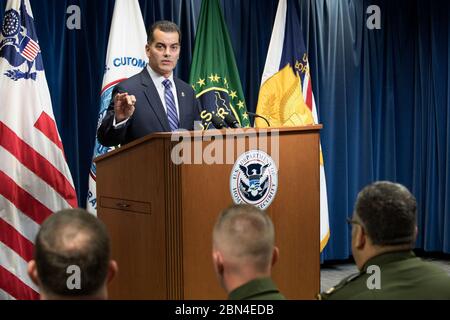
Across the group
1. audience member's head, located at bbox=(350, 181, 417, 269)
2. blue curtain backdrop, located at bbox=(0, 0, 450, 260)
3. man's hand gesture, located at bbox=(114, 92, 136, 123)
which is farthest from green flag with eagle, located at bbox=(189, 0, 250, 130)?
audience member's head, located at bbox=(350, 181, 417, 269)

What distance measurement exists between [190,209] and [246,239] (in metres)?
0.95

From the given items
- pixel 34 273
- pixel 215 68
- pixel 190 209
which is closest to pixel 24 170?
pixel 215 68

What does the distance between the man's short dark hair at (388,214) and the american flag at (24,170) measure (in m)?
3.07

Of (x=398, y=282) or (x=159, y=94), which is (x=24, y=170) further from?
(x=398, y=282)

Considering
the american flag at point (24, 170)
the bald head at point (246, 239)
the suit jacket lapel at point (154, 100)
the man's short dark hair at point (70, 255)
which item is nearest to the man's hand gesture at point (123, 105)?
the suit jacket lapel at point (154, 100)

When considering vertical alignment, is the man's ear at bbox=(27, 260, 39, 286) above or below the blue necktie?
below

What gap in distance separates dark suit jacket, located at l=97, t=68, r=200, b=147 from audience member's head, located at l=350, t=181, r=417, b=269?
1658 mm

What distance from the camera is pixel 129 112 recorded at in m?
3.14

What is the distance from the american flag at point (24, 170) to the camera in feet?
14.8

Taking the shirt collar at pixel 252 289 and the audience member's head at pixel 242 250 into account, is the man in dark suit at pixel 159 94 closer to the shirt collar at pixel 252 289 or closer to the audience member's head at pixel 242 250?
the audience member's head at pixel 242 250

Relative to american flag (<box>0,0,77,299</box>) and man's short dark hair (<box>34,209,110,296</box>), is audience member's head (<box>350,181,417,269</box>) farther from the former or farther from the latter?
american flag (<box>0,0,77,299</box>)

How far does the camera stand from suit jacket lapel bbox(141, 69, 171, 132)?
360cm

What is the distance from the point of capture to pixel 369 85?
6.89 meters

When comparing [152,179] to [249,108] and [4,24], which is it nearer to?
[4,24]
